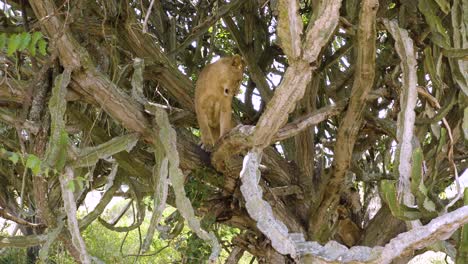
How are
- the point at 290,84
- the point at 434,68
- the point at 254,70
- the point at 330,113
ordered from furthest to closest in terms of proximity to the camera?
the point at 254,70 → the point at 330,113 → the point at 434,68 → the point at 290,84

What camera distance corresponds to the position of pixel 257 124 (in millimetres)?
2730

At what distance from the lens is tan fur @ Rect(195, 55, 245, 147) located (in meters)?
3.46

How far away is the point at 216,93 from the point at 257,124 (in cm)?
78

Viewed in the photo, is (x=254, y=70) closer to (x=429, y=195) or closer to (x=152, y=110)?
(x=152, y=110)

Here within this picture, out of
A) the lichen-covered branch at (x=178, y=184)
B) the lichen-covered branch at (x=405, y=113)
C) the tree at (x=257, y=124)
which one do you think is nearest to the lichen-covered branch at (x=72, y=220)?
the tree at (x=257, y=124)

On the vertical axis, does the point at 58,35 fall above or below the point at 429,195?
above

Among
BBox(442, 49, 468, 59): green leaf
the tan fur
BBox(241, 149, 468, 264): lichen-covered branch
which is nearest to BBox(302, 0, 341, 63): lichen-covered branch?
BBox(241, 149, 468, 264): lichen-covered branch

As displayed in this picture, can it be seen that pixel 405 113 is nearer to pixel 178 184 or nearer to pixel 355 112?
pixel 355 112

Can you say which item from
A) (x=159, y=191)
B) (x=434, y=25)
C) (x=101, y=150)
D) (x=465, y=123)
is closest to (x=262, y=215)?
(x=159, y=191)

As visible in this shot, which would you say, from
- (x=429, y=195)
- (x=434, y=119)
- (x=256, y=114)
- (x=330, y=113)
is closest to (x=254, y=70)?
(x=256, y=114)

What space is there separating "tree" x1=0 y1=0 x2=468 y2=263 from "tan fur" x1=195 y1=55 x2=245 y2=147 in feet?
0.39

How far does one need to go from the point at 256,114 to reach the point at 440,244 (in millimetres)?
1525

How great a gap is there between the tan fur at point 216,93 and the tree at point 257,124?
12cm

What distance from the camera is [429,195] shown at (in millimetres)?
2695
